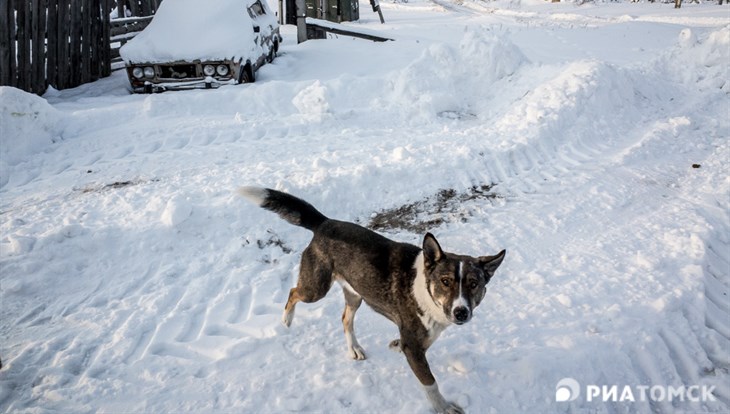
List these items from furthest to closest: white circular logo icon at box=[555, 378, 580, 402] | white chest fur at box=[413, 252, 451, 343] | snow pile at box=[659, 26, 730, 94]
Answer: snow pile at box=[659, 26, 730, 94] → white circular logo icon at box=[555, 378, 580, 402] → white chest fur at box=[413, 252, 451, 343]

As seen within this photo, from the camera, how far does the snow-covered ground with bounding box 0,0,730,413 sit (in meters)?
3.56

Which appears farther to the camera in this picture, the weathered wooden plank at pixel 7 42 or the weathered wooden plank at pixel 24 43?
the weathered wooden plank at pixel 24 43

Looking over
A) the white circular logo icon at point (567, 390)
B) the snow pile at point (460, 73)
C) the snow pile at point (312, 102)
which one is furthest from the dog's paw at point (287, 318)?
the snow pile at point (460, 73)

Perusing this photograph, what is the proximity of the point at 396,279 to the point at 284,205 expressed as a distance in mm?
1157

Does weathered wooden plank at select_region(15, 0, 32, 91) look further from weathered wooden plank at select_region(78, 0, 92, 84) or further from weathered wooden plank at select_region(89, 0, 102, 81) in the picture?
weathered wooden plank at select_region(89, 0, 102, 81)

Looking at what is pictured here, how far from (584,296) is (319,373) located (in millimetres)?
2568

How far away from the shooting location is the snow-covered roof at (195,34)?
9844mm

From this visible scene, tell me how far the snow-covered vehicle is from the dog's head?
325 inches

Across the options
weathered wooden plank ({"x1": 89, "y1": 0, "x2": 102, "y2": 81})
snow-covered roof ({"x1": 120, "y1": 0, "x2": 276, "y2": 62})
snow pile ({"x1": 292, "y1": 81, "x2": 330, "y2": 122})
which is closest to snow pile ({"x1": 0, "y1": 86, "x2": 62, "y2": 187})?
snow-covered roof ({"x1": 120, "y1": 0, "x2": 276, "y2": 62})

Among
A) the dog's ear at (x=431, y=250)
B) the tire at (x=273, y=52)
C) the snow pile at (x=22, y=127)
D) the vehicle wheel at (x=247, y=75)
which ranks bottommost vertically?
the dog's ear at (x=431, y=250)

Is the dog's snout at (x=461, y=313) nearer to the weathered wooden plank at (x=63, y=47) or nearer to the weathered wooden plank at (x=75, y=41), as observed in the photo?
the weathered wooden plank at (x=63, y=47)

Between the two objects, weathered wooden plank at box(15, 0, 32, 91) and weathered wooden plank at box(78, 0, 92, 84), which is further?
weathered wooden plank at box(78, 0, 92, 84)

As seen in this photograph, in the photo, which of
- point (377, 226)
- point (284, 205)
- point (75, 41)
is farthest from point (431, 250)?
point (75, 41)

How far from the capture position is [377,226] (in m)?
5.62
